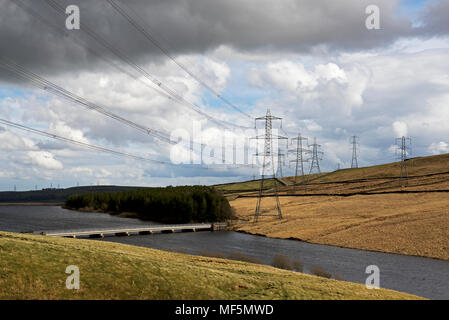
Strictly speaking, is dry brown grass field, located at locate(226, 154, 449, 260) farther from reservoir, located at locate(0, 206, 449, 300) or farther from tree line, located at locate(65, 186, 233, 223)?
tree line, located at locate(65, 186, 233, 223)

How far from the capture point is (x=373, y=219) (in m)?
104

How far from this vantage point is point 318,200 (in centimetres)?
15150

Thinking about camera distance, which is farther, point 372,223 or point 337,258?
point 372,223

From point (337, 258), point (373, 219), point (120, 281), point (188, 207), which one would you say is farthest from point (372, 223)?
point (120, 281)

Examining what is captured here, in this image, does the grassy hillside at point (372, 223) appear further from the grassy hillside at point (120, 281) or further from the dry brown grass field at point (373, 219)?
the grassy hillside at point (120, 281)

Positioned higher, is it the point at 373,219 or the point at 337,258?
the point at 373,219

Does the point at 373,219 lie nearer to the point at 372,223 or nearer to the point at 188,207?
the point at 372,223

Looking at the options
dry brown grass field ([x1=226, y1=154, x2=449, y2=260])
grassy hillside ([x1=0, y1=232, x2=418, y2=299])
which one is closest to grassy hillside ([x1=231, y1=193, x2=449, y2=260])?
dry brown grass field ([x1=226, y1=154, x2=449, y2=260])

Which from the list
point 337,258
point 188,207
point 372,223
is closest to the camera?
point 337,258

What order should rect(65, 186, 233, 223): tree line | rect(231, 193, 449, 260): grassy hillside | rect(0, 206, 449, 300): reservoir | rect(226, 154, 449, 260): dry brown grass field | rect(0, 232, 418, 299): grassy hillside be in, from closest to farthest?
rect(0, 232, 418, 299): grassy hillside
rect(0, 206, 449, 300): reservoir
rect(231, 193, 449, 260): grassy hillside
rect(226, 154, 449, 260): dry brown grass field
rect(65, 186, 233, 223): tree line

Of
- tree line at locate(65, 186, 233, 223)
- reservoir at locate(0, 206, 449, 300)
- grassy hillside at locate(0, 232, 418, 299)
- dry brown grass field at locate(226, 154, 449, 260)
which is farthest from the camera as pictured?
tree line at locate(65, 186, 233, 223)

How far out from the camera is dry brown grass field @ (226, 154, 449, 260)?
268 ft

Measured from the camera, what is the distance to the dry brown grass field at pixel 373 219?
81688 mm
